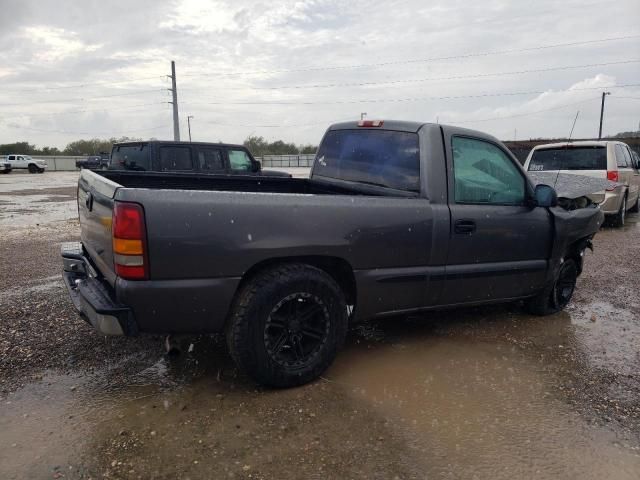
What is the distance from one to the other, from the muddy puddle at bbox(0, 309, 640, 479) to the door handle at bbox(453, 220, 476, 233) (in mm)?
996

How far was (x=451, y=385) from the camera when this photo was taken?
10.9 ft

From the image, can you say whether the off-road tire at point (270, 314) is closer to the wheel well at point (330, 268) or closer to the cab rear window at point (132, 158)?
the wheel well at point (330, 268)

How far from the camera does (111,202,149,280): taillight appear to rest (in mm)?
2623

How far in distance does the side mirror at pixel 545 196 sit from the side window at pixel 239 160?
769 cm

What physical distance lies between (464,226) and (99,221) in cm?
260

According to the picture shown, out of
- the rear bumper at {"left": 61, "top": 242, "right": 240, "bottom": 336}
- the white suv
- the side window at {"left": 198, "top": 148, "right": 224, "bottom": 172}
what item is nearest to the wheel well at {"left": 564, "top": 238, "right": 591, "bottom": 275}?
the rear bumper at {"left": 61, "top": 242, "right": 240, "bottom": 336}

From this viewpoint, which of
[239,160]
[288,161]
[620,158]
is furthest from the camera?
[288,161]

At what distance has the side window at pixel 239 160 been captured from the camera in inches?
423

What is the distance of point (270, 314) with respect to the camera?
303 centimetres

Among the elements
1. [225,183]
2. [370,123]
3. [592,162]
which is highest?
[370,123]

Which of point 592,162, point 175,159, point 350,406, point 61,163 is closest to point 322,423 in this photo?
point 350,406

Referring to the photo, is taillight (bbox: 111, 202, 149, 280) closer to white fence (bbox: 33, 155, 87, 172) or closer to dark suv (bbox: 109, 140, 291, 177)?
dark suv (bbox: 109, 140, 291, 177)

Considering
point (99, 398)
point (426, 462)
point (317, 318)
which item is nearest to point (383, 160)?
point (317, 318)

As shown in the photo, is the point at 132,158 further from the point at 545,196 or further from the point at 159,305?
the point at 545,196
